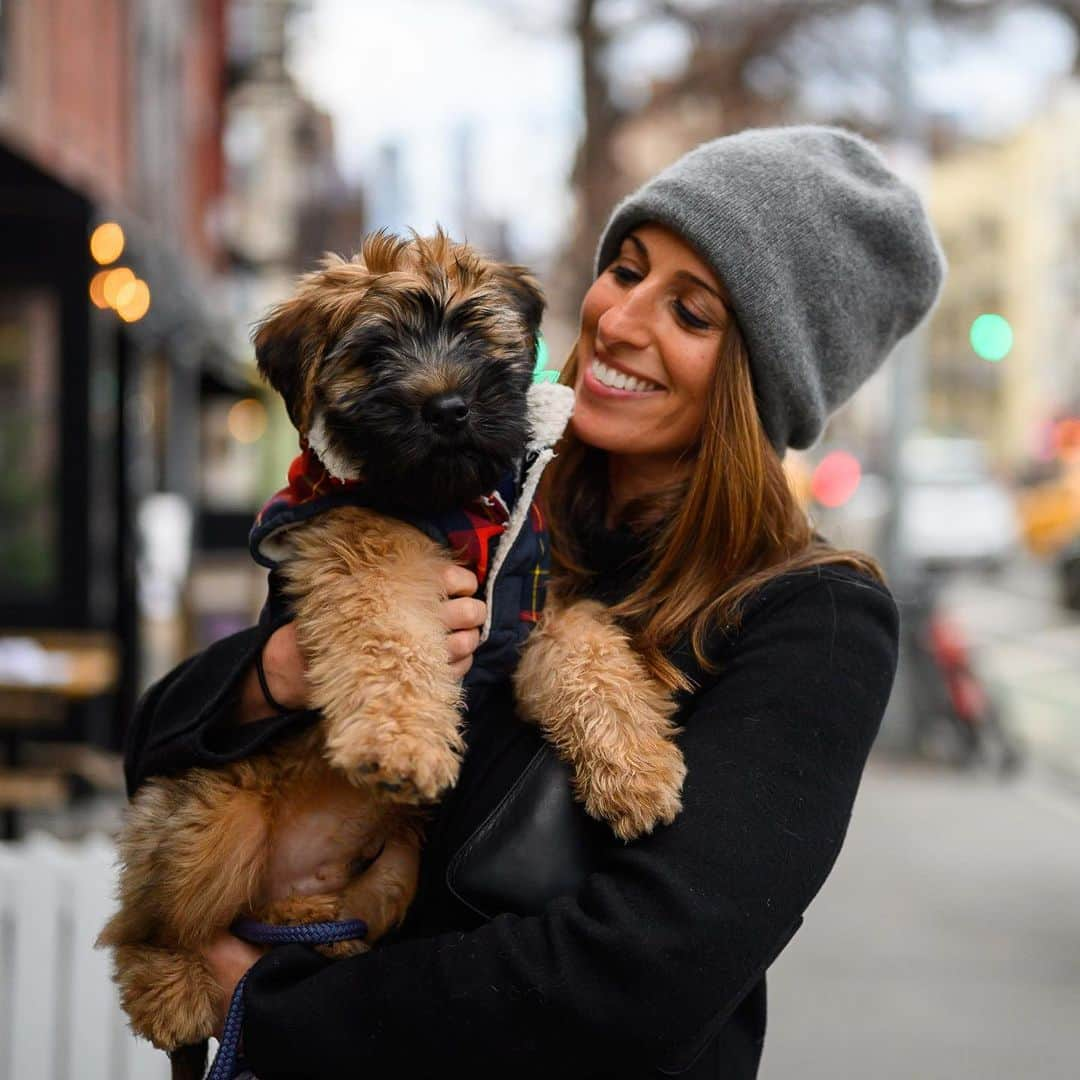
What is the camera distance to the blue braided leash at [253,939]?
6.09ft

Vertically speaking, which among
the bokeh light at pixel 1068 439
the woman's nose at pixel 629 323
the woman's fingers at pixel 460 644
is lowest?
the woman's fingers at pixel 460 644

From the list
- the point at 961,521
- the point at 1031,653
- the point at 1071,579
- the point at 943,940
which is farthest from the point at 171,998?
the point at 961,521

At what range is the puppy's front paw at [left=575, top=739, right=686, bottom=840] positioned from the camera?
1.81m

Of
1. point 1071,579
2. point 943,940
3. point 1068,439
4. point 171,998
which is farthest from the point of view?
point 1068,439

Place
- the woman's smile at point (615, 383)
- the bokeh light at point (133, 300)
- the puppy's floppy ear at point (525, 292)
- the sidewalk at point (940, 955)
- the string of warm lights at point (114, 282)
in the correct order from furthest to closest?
the bokeh light at point (133, 300), the string of warm lights at point (114, 282), the sidewalk at point (940, 955), the puppy's floppy ear at point (525, 292), the woman's smile at point (615, 383)

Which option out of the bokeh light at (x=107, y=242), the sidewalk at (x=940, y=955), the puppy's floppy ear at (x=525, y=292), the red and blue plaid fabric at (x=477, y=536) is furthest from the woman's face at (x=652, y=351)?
the bokeh light at (x=107, y=242)

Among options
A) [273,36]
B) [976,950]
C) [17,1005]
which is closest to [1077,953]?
[976,950]

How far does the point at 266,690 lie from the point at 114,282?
23.1ft

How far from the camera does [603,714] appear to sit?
201cm

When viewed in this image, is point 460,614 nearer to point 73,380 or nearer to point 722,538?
point 722,538

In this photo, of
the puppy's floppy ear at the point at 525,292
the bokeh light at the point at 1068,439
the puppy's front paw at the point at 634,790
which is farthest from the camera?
the bokeh light at the point at 1068,439

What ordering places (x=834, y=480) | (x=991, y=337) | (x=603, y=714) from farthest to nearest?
(x=834, y=480) < (x=991, y=337) < (x=603, y=714)

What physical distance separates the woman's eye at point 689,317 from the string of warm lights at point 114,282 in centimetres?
648

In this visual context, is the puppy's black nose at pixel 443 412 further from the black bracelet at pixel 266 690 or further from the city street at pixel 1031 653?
the city street at pixel 1031 653
